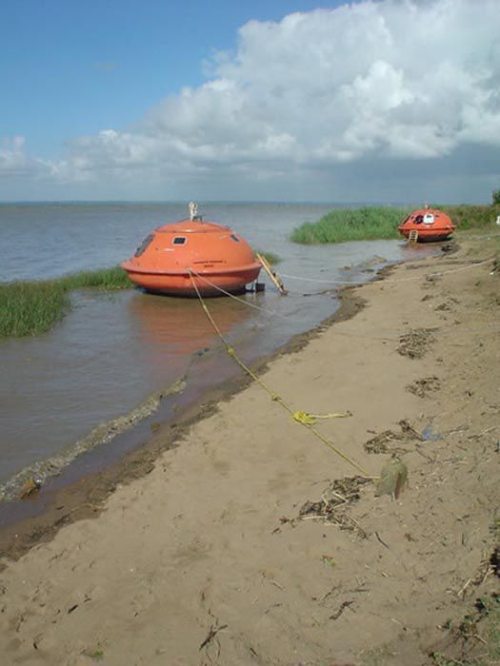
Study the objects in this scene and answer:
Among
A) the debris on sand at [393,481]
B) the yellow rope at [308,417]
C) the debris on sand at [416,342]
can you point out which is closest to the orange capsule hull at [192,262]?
the yellow rope at [308,417]

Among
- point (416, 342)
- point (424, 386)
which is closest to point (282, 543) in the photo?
point (424, 386)

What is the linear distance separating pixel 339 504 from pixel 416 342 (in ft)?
17.3

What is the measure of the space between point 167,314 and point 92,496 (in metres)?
9.17

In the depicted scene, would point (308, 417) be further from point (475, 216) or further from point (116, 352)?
point (475, 216)

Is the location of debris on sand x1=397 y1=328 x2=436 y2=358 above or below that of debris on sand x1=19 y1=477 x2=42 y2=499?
above

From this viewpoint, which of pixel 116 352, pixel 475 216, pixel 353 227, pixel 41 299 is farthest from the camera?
pixel 353 227

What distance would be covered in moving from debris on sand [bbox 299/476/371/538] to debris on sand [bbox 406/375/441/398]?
91.6 inches

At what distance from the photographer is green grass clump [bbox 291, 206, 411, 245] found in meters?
34.2

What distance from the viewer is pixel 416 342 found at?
9234 millimetres

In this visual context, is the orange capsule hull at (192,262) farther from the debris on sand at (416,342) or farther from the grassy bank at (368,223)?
the grassy bank at (368,223)

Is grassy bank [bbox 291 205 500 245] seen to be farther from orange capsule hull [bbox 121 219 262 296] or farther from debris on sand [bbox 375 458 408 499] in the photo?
debris on sand [bbox 375 458 408 499]

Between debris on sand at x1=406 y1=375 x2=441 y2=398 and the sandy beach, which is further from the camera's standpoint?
debris on sand at x1=406 y1=375 x2=441 y2=398

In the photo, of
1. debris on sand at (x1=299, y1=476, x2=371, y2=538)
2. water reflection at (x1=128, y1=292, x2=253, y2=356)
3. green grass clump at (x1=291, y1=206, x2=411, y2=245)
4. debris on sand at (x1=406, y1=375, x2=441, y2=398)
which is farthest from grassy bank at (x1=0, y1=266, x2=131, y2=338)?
green grass clump at (x1=291, y1=206, x2=411, y2=245)

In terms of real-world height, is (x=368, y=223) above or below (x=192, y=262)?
above
